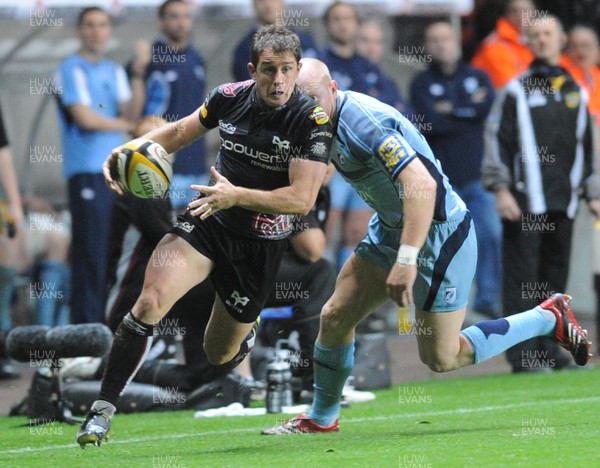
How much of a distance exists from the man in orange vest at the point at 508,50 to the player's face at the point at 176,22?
3.44 metres

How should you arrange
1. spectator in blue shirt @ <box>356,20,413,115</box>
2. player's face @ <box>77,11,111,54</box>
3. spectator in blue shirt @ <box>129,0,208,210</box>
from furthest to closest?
spectator in blue shirt @ <box>356,20,413,115</box> < spectator in blue shirt @ <box>129,0,208,210</box> < player's face @ <box>77,11,111,54</box>

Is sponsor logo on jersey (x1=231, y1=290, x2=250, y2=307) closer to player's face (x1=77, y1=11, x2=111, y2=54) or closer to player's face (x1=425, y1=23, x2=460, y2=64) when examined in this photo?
player's face (x1=77, y1=11, x2=111, y2=54)

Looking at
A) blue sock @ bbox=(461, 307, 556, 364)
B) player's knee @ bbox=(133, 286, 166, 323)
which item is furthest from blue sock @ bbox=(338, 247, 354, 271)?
player's knee @ bbox=(133, 286, 166, 323)

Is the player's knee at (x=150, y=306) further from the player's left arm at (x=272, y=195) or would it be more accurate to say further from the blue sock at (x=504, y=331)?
the blue sock at (x=504, y=331)

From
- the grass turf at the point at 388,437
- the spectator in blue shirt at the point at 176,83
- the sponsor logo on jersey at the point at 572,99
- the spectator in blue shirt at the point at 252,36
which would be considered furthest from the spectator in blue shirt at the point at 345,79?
the grass turf at the point at 388,437

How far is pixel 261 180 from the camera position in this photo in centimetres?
757

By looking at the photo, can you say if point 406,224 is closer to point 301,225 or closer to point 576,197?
point 301,225

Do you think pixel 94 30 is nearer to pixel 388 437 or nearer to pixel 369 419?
pixel 369 419

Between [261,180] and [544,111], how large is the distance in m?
4.64

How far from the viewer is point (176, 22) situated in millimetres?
11898

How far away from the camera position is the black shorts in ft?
24.7

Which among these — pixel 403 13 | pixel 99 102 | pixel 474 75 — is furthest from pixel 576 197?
pixel 99 102

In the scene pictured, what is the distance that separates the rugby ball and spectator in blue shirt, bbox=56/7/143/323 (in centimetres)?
444

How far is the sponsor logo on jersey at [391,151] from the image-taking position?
22.7 feet
